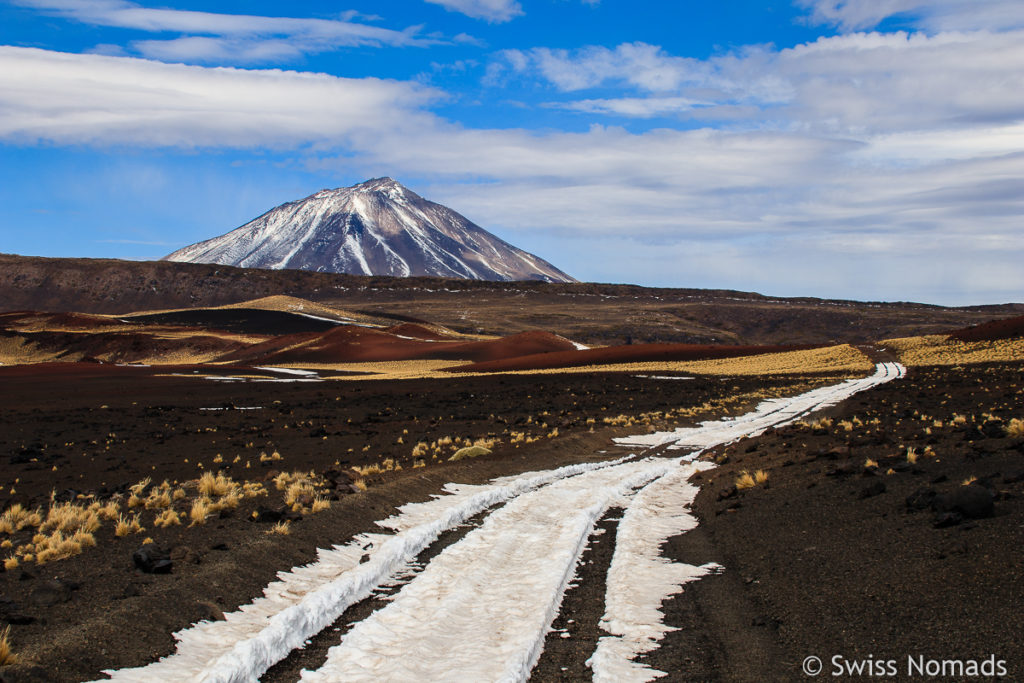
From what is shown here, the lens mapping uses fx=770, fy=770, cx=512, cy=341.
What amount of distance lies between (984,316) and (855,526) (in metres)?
169

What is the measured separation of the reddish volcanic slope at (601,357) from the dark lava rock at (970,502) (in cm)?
5266

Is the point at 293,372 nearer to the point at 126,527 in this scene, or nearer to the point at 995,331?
the point at 126,527

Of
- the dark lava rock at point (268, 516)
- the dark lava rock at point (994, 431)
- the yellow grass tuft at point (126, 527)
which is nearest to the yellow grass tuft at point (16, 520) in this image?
the yellow grass tuft at point (126, 527)

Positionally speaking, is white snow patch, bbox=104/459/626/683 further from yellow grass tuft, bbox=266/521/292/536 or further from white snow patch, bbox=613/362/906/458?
white snow patch, bbox=613/362/906/458

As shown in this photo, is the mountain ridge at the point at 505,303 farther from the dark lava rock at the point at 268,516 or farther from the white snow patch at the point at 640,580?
the dark lava rock at the point at 268,516

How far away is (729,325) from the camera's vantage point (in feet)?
471

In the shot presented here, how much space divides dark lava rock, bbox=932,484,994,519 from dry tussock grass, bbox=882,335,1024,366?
46546 millimetres

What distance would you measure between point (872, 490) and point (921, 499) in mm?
1026

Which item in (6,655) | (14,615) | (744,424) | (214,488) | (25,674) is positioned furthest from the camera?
(744,424)

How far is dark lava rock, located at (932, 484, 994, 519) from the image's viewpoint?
8383 mm

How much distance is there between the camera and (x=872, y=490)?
10.3m

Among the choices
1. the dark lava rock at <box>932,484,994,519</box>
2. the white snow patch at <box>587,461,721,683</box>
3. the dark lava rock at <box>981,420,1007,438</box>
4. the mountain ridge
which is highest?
the mountain ridge

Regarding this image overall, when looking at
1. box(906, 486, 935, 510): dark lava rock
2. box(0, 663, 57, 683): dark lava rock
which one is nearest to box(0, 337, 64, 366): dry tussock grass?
box(0, 663, 57, 683): dark lava rock

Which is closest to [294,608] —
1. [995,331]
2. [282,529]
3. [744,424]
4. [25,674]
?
[25,674]
